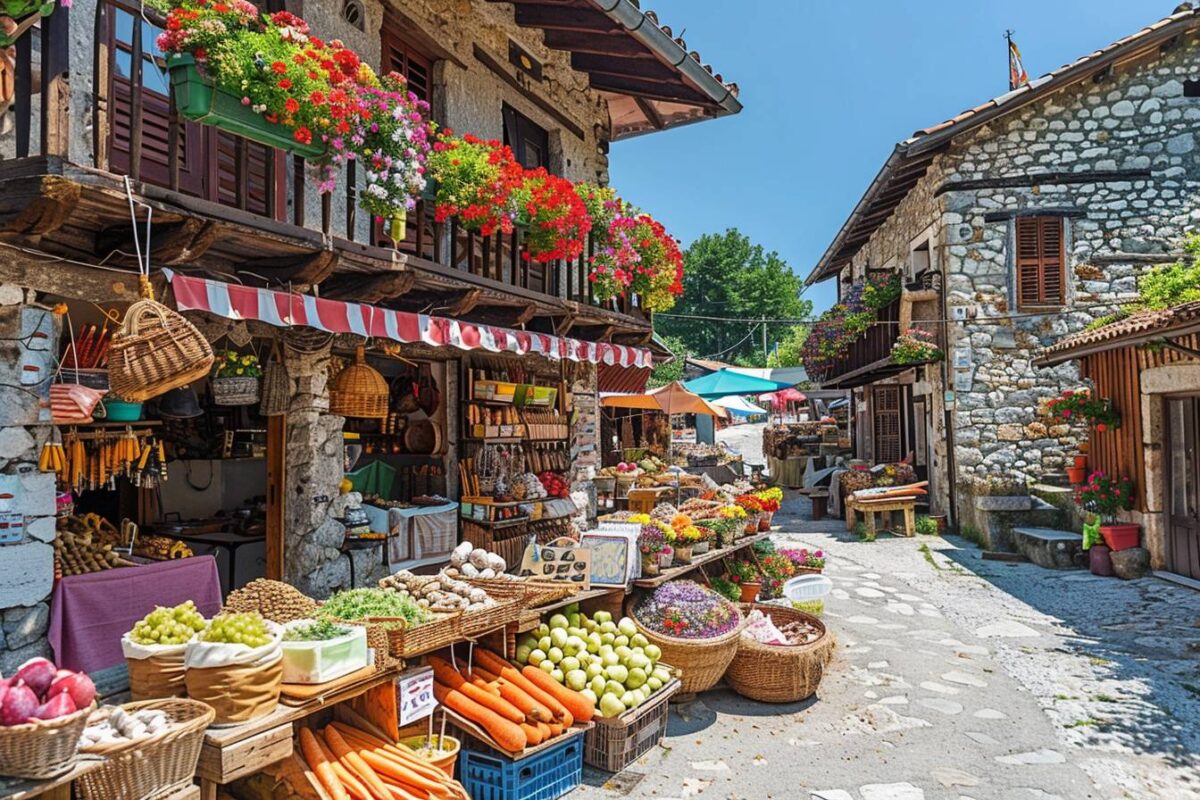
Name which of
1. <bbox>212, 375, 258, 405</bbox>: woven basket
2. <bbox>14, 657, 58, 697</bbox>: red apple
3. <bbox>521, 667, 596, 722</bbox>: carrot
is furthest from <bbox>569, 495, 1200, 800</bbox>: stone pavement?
<bbox>212, 375, 258, 405</bbox>: woven basket

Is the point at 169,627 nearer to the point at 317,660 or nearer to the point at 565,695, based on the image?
the point at 317,660

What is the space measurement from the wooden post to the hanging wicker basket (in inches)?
18.0

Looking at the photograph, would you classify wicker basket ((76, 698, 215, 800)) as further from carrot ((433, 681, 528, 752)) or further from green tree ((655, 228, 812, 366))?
green tree ((655, 228, 812, 366))

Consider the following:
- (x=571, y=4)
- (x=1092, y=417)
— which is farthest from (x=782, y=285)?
(x=571, y=4)

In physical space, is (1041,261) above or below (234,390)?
above

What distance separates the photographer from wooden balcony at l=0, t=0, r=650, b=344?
3992 millimetres

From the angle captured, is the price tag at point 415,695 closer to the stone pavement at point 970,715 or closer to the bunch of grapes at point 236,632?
the bunch of grapes at point 236,632

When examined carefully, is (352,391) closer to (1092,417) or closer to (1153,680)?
(1153,680)

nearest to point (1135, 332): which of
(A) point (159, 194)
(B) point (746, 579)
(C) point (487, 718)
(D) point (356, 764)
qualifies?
(B) point (746, 579)

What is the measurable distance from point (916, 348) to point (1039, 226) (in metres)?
3.04

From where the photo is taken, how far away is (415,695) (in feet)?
15.3

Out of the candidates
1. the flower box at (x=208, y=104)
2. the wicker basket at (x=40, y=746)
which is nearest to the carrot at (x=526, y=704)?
the wicker basket at (x=40, y=746)

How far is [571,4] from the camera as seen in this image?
27.5 feet

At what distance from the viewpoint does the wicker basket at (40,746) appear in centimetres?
275
